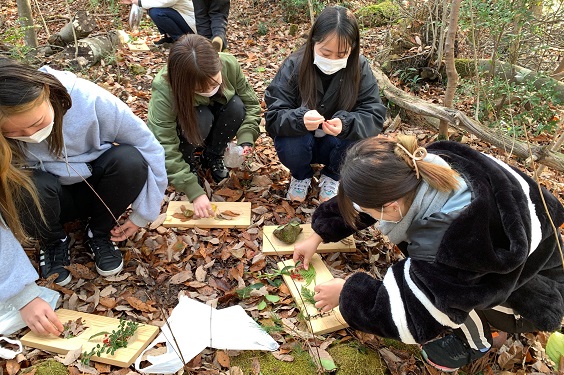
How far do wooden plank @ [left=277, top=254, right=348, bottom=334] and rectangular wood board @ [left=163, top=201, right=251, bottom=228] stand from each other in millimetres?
485

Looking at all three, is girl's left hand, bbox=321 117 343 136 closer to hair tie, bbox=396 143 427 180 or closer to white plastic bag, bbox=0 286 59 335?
hair tie, bbox=396 143 427 180

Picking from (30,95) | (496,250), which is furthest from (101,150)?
(496,250)

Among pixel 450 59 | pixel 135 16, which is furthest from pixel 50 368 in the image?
pixel 135 16

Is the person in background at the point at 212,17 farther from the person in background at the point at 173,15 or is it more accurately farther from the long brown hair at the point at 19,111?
the long brown hair at the point at 19,111

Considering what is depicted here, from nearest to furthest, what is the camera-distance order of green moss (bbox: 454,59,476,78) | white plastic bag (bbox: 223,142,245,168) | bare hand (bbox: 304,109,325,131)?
1. bare hand (bbox: 304,109,325,131)
2. white plastic bag (bbox: 223,142,245,168)
3. green moss (bbox: 454,59,476,78)

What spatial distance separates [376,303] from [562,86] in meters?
3.57

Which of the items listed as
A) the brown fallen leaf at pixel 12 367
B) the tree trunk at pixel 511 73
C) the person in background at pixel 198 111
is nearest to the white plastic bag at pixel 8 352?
the brown fallen leaf at pixel 12 367

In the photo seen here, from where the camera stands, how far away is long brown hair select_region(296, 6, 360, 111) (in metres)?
2.61

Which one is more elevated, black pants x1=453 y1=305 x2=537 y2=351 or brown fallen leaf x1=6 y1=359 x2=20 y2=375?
black pants x1=453 y1=305 x2=537 y2=351

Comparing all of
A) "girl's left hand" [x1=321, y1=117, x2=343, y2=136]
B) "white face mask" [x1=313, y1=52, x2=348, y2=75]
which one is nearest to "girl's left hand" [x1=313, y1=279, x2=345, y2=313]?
"girl's left hand" [x1=321, y1=117, x2=343, y2=136]

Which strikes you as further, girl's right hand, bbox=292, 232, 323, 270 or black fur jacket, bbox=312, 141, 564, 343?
girl's right hand, bbox=292, 232, 323, 270

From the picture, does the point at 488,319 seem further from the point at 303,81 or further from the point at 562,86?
the point at 562,86

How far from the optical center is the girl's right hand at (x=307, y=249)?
2385 millimetres

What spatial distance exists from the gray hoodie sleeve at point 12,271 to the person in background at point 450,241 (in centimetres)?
139
